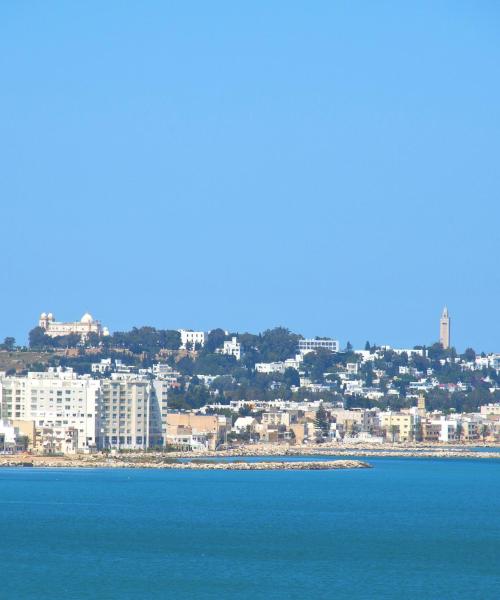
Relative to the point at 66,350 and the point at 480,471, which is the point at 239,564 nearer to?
the point at 480,471

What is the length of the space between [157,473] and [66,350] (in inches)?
3602

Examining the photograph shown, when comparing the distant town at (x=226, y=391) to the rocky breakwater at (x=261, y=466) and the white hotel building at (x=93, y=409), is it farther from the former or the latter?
the rocky breakwater at (x=261, y=466)

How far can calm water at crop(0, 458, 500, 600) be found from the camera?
36.9 m

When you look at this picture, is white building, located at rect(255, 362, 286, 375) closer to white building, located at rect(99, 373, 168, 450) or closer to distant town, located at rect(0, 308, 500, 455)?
distant town, located at rect(0, 308, 500, 455)

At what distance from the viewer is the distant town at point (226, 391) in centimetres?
9094

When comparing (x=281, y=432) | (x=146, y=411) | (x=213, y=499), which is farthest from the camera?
(x=281, y=432)

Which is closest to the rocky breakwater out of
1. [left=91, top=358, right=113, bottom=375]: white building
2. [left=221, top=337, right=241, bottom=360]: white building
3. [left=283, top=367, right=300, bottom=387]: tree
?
[left=91, top=358, right=113, bottom=375]: white building

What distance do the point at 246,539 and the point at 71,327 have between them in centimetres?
13198

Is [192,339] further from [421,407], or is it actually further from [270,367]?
[421,407]

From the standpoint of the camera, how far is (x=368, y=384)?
171 meters

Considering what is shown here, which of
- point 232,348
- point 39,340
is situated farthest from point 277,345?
point 39,340

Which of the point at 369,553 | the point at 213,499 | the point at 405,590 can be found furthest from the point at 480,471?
the point at 405,590

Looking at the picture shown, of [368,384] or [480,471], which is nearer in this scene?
[480,471]

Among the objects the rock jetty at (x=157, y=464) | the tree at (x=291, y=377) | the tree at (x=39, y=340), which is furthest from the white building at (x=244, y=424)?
the tree at (x=39, y=340)
